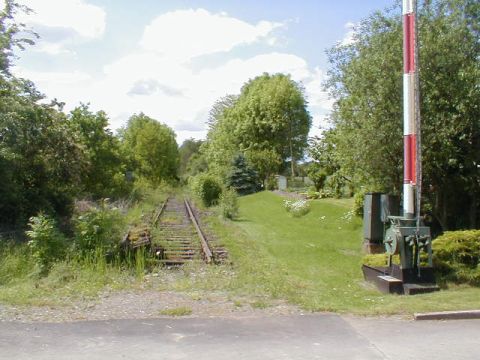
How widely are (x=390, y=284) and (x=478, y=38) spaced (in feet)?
23.0

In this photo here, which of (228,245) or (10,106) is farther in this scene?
(228,245)

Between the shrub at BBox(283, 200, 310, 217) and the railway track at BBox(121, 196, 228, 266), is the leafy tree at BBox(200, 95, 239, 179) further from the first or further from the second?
the railway track at BBox(121, 196, 228, 266)

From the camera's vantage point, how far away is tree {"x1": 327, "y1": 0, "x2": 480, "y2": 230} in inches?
485

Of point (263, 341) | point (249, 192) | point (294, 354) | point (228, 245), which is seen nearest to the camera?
point (294, 354)

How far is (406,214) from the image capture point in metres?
9.83

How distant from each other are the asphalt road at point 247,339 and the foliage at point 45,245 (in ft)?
12.3

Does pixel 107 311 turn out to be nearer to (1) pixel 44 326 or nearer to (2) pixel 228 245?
(1) pixel 44 326

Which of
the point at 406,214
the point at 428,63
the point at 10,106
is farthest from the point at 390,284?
the point at 10,106

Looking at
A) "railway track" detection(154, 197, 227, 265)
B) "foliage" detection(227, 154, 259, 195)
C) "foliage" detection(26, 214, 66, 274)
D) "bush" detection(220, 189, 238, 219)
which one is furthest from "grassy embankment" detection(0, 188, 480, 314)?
"foliage" detection(227, 154, 259, 195)

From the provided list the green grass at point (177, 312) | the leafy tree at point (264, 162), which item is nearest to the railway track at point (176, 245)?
the green grass at point (177, 312)

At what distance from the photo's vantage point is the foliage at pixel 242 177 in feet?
169

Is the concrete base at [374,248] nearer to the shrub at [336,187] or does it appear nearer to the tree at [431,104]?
the tree at [431,104]

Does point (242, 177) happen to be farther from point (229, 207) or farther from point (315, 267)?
point (315, 267)

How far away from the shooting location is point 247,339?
262 inches
